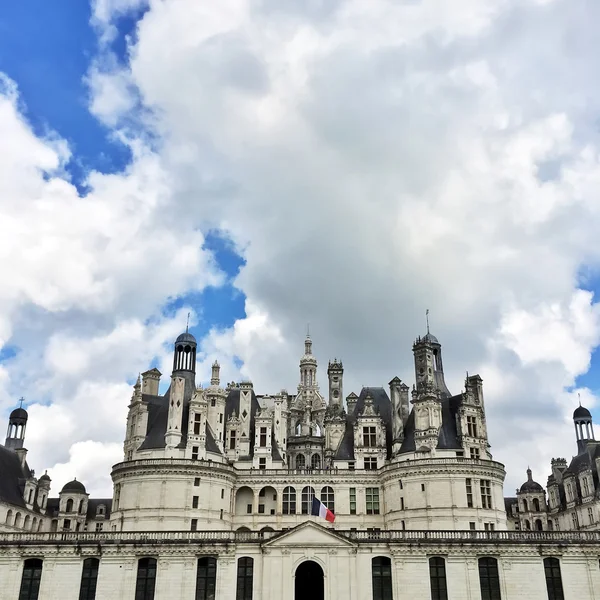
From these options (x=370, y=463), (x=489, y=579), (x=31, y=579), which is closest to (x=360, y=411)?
(x=370, y=463)

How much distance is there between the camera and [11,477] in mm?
67812

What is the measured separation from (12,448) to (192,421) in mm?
32728

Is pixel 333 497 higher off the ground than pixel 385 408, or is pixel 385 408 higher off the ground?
pixel 385 408

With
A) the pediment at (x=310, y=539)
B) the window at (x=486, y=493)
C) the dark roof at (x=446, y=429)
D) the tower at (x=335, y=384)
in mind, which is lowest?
the pediment at (x=310, y=539)

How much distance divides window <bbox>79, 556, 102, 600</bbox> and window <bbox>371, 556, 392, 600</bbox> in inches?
701

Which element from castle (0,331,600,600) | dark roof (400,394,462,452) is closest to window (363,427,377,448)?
castle (0,331,600,600)

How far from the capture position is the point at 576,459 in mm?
73500

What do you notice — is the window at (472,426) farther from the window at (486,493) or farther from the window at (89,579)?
the window at (89,579)

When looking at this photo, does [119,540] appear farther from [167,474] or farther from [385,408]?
[385,408]

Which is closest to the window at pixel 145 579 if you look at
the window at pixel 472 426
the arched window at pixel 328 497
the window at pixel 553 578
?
the arched window at pixel 328 497

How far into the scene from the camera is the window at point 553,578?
4078 centimetres

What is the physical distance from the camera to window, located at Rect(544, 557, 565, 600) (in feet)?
134

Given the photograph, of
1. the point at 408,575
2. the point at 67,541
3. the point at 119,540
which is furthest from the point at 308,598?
the point at 67,541

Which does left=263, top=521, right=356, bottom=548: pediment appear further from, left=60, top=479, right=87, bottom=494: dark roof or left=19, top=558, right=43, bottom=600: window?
left=60, top=479, right=87, bottom=494: dark roof
